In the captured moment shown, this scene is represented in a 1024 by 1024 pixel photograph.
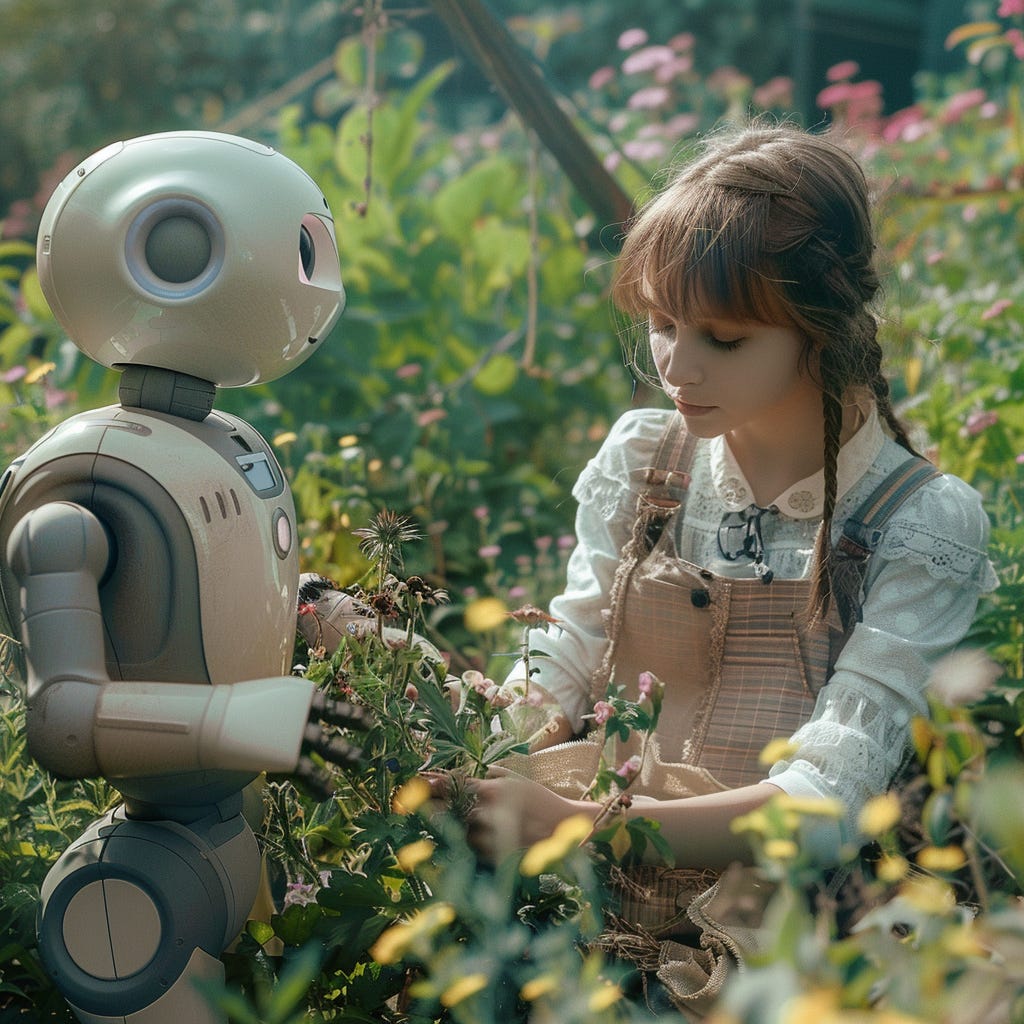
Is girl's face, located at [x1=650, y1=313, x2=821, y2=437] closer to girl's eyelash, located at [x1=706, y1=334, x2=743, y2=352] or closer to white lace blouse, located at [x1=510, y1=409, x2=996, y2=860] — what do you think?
girl's eyelash, located at [x1=706, y1=334, x2=743, y2=352]

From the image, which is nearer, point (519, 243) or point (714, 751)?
point (714, 751)

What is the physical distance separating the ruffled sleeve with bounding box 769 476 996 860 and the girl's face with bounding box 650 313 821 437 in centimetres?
22

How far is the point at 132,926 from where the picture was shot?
4.08ft

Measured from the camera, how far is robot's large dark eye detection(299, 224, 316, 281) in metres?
1.35

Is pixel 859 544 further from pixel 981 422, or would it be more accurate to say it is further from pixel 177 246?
pixel 177 246

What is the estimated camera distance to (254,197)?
1.29 meters

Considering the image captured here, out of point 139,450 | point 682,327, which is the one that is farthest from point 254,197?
point 682,327

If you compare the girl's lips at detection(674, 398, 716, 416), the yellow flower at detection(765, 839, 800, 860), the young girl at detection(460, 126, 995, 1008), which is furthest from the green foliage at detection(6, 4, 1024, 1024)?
the girl's lips at detection(674, 398, 716, 416)

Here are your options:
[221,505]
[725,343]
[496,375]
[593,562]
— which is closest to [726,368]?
[725,343]

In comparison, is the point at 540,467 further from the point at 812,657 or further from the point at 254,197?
the point at 254,197

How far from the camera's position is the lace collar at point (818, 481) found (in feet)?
5.49

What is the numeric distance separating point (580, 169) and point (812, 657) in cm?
124

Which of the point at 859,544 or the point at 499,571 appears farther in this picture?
the point at 499,571

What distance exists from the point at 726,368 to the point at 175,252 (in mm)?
645
